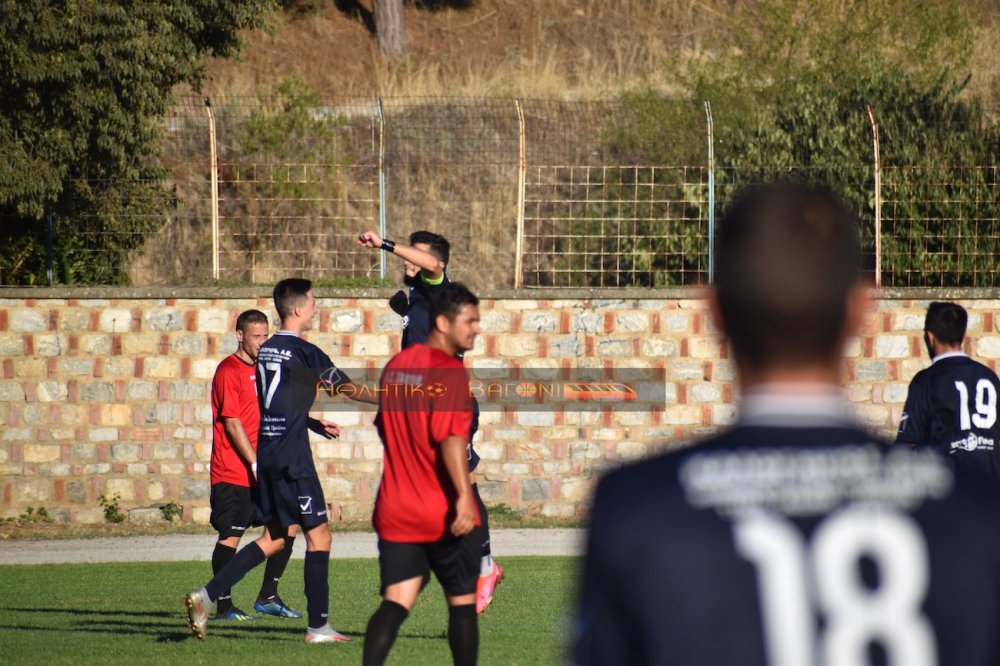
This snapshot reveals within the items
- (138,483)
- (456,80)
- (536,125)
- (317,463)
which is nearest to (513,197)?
(536,125)

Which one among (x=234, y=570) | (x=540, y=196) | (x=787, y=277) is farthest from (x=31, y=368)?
(x=787, y=277)

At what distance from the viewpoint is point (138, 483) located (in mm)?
15312

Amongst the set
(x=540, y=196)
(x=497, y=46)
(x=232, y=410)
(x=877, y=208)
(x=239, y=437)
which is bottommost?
(x=239, y=437)

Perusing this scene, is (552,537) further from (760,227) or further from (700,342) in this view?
(760,227)

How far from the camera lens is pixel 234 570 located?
26.8 feet

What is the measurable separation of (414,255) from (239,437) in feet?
7.39

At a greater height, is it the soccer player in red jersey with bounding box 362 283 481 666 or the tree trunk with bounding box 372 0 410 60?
the tree trunk with bounding box 372 0 410 60

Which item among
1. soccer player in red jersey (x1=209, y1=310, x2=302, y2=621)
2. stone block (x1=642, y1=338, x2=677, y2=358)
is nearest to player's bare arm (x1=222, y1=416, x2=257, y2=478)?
soccer player in red jersey (x1=209, y1=310, x2=302, y2=621)

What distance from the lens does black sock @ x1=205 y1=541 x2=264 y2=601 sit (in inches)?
316

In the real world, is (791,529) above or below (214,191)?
below

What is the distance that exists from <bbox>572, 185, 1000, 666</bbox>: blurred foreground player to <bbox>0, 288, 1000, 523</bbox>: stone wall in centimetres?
1333

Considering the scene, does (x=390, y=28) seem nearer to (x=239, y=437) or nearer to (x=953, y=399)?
(x=239, y=437)

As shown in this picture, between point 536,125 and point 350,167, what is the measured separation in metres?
4.15

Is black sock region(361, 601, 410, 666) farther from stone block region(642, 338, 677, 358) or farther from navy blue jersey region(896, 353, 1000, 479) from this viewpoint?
stone block region(642, 338, 677, 358)
